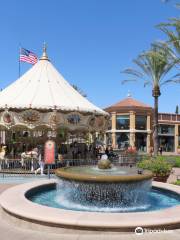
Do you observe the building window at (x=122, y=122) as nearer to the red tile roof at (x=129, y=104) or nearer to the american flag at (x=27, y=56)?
the red tile roof at (x=129, y=104)

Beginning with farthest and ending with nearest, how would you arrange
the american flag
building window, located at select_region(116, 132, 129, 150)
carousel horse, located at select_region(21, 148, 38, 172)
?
1. building window, located at select_region(116, 132, 129, 150)
2. the american flag
3. carousel horse, located at select_region(21, 148, 38, 172)

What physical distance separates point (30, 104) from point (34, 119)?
911 mm

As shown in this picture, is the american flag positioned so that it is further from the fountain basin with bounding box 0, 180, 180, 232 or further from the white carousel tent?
the fountain basin with bounding box 0, 180, 180, 232

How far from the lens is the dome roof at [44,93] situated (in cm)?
2053

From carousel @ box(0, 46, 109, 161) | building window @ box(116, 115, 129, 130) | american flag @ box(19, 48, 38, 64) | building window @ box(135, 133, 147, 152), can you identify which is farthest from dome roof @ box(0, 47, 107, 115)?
building window @ box(135, 133, 147, 152)

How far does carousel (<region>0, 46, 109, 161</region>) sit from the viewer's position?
20.2 metres

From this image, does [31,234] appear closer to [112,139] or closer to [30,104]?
[30,104]

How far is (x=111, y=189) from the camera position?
10227mm

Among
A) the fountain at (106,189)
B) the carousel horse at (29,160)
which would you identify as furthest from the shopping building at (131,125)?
the fountain at (106,189)

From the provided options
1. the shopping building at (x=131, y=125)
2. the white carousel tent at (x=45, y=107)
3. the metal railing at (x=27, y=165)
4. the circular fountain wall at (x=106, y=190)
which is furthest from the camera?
the shopping building at (x=131, y=125)

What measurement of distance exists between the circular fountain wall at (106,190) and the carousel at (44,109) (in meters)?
9.85

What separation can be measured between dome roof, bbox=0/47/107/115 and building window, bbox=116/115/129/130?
91.0 ft

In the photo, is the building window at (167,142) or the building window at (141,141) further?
the building window at (167,142)

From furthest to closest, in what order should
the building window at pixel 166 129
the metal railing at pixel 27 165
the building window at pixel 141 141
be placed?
the building window at pixel 166 129, the building window at pixel 141 141, the metal railing at pixel 27 165
